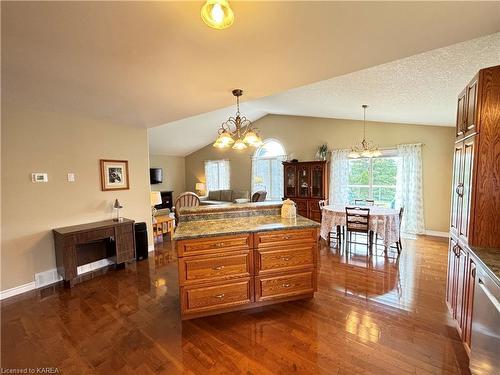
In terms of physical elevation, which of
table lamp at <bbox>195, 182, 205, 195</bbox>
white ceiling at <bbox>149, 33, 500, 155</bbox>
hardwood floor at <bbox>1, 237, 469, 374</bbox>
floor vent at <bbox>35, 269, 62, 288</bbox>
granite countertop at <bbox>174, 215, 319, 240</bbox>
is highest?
white ceiling at <bbox>149, 33, 500, 155</bbox>

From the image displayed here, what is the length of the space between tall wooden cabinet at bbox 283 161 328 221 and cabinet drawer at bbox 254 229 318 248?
3.44m

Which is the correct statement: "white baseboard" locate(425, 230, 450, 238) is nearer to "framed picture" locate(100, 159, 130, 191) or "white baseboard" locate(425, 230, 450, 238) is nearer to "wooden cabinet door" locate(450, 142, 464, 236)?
"wooden cabinet door" locate(450, 142, 464, 236)

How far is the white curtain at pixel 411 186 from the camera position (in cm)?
522

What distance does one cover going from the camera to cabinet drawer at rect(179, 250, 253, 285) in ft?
7.44

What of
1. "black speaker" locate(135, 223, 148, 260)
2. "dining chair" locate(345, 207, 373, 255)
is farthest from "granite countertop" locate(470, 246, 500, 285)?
"black speaker" locate(135, 223, 148, 260)

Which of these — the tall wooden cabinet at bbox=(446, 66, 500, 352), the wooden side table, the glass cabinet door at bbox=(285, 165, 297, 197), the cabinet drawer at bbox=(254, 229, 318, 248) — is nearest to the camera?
the tall wooden cabinet at bbox=(446, 66, 500, 352)

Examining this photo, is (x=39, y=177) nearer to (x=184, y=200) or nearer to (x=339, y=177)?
(x=184, y=200)

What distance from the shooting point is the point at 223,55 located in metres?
1.76

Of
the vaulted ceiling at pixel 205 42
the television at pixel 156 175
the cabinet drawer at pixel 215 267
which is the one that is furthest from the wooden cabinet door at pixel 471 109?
the television at pixel 156 175

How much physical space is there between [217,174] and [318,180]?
4.39 metres

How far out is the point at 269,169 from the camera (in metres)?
7.70

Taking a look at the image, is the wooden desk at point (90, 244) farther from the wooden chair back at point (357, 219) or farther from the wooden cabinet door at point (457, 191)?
the wooden cabinet door at point (457, 191)

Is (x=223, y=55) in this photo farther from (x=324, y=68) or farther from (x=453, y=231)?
(x=453, y=231)

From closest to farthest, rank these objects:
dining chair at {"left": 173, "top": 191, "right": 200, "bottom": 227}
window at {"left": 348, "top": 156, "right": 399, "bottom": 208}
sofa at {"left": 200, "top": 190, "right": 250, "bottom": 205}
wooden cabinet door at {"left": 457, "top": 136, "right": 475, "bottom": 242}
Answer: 1. wooden cabinet door at {"left": 457, "top": 136, "right": 475, "bottom": 242}
2. window at {"left": 348, "top": 156, "right": 399, "bottom": 208}
3. dining chair at {"left": 173, "top": 191, "right": 200, "bottom": 227}
4. sofa at {"left": 200, "top": 190, "right": 250, "bottom": 205}
